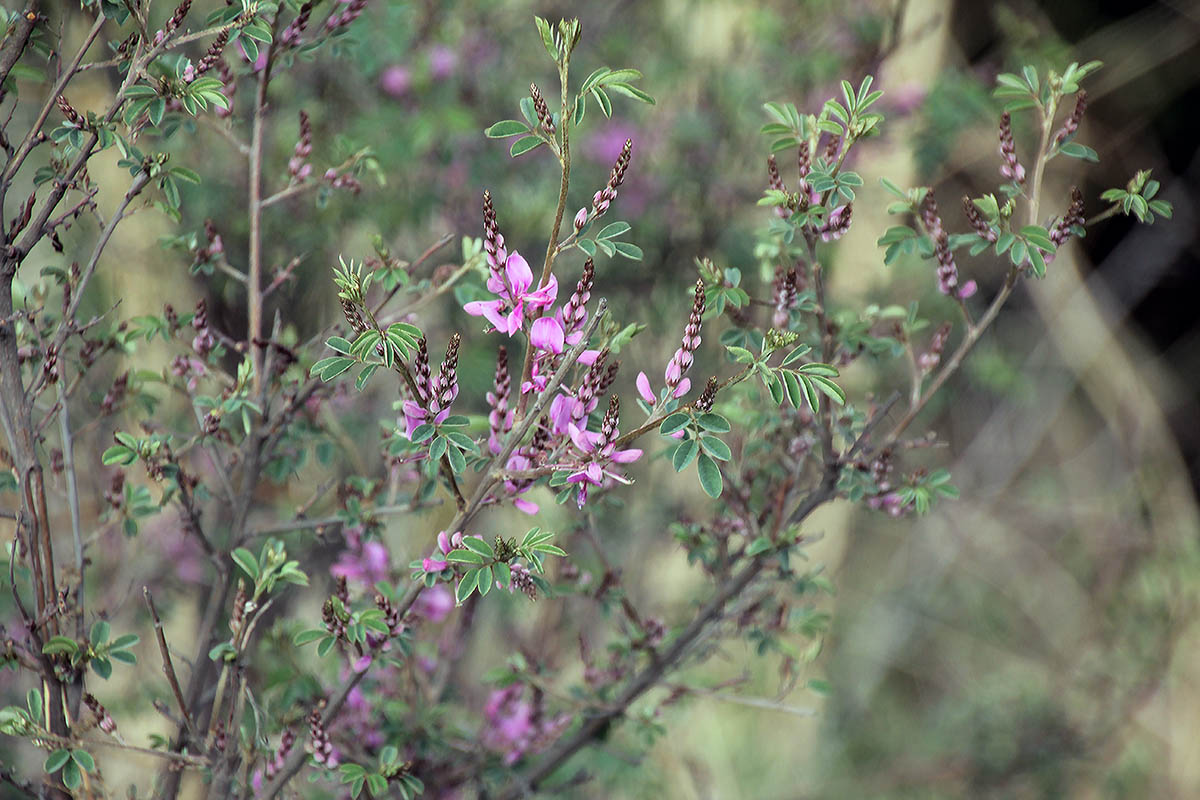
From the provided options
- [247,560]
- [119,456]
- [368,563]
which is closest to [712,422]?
[247,560]

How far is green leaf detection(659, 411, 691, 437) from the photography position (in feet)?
2.81

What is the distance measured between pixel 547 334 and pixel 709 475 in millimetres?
192

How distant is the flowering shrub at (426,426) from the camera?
0.90m

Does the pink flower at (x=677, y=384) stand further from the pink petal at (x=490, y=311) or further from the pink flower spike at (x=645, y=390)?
the pink petal at (x=490, y=311)

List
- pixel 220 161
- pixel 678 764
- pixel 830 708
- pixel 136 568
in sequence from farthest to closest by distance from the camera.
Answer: pixel 830 708 → pixel 678 764 → pixel 220 161 → pixel 136 568

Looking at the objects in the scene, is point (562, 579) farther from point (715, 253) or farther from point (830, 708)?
point (830, 708)

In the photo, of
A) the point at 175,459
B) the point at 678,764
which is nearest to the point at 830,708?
the point at 678,764

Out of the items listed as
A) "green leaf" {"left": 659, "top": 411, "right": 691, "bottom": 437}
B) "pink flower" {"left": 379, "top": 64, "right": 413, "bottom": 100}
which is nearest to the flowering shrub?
→ "green leaf" {"left": 659, "top": 411, "right": 691, "bottom": 437}

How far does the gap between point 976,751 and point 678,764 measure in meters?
0.91

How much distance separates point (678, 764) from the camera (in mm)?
3209

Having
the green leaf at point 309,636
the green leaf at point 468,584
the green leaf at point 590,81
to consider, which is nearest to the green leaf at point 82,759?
the green leaf at point 309,636

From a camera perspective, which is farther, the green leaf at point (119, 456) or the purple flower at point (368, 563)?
the purple flower at point (368, 563)

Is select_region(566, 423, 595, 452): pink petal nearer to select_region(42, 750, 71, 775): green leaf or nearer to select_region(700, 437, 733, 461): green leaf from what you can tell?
select_region(700, 437, 733, 461): green leaf

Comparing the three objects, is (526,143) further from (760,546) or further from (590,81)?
(760,546)
